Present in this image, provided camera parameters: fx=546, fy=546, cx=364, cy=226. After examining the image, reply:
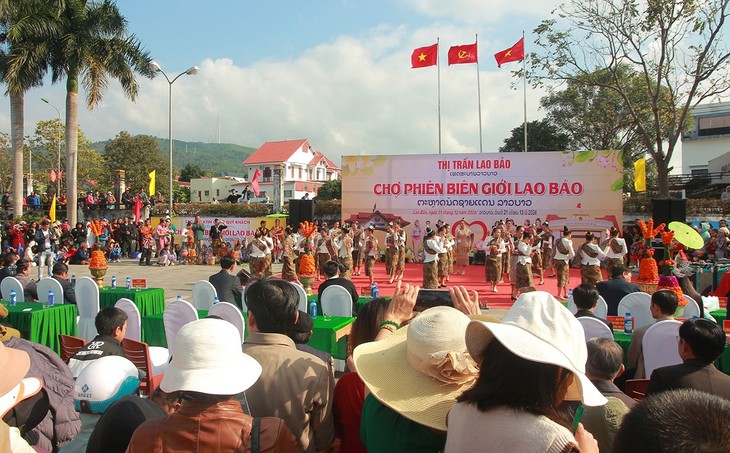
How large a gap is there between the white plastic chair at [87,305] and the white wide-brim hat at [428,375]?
6.45 metres

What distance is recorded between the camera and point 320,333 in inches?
228

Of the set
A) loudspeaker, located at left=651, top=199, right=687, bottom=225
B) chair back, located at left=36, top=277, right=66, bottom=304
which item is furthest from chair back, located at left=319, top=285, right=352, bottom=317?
loudspeaker, located at left=651, top=199, right=687, bottom=225

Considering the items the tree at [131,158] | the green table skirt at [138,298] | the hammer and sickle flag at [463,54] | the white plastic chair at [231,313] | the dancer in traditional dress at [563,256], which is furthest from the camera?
the tree at [131,158]

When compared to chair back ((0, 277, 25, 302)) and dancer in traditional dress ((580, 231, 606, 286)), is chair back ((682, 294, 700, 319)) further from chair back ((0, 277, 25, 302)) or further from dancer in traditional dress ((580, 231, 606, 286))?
chair back ((0, 277, 25, 302))

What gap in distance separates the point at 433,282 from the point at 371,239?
2.62 meters

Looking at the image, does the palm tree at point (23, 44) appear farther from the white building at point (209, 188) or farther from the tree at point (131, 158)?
the white building at point (209, 188)

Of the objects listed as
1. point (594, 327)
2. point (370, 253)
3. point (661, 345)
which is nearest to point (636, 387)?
point (661, 345)

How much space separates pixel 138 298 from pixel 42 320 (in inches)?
55.1

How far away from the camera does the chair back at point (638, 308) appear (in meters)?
5.96

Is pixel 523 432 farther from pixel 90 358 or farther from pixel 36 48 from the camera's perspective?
pixel 36 48

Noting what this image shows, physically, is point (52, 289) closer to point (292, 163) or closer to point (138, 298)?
point (138, 298)

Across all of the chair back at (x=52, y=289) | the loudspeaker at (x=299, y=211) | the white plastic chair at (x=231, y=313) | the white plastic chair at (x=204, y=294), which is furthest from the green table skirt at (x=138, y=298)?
the loudspeaker at (x=299, y=211)

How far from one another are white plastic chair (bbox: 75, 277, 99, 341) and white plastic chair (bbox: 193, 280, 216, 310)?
1310 millimetres

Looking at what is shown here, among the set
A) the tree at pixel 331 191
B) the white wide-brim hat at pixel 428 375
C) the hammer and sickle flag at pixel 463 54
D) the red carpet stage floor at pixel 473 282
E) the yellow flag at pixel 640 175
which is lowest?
the red carpet stage floor at pixel 473 282
